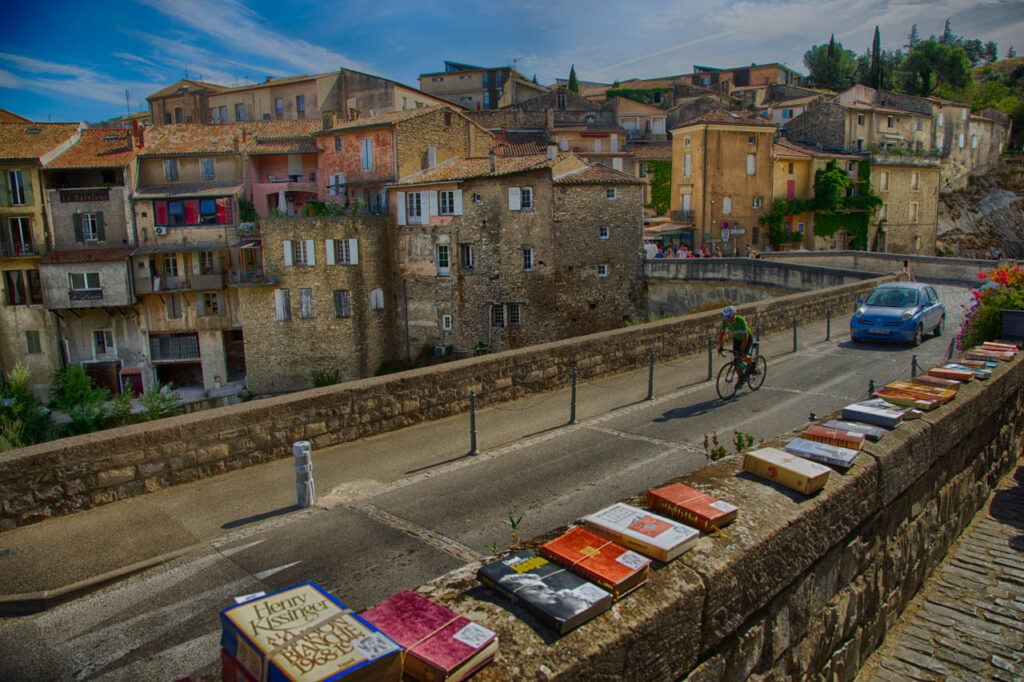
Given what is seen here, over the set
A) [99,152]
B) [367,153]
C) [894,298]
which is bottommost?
[894,298]

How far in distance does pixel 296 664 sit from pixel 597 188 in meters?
38.6

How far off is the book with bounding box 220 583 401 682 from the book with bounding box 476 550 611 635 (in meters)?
0.60

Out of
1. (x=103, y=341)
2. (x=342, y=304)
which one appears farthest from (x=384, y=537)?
(x=103, y=341)

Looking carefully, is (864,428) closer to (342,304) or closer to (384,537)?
(384,537)

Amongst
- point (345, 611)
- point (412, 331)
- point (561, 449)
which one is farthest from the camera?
point (412, 331)

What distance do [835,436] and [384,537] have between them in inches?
159

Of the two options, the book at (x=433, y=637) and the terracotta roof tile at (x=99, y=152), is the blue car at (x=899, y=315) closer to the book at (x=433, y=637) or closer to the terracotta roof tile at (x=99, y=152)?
the book at (x=433, y=637)

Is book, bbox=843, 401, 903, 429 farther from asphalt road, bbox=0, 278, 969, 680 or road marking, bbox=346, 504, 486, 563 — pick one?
road marking, bbox=346, 504, 486, 563

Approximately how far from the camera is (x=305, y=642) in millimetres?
2258

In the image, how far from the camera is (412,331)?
142ft

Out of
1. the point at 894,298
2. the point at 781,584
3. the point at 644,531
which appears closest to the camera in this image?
the point at 644,531

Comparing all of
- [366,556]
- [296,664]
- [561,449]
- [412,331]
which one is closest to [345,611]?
[296,664]

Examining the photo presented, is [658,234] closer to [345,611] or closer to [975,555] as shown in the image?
[975,555]

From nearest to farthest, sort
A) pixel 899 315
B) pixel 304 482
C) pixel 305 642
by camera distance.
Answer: pixel 305 642 → pixel 304 482 → pixel 899 315
